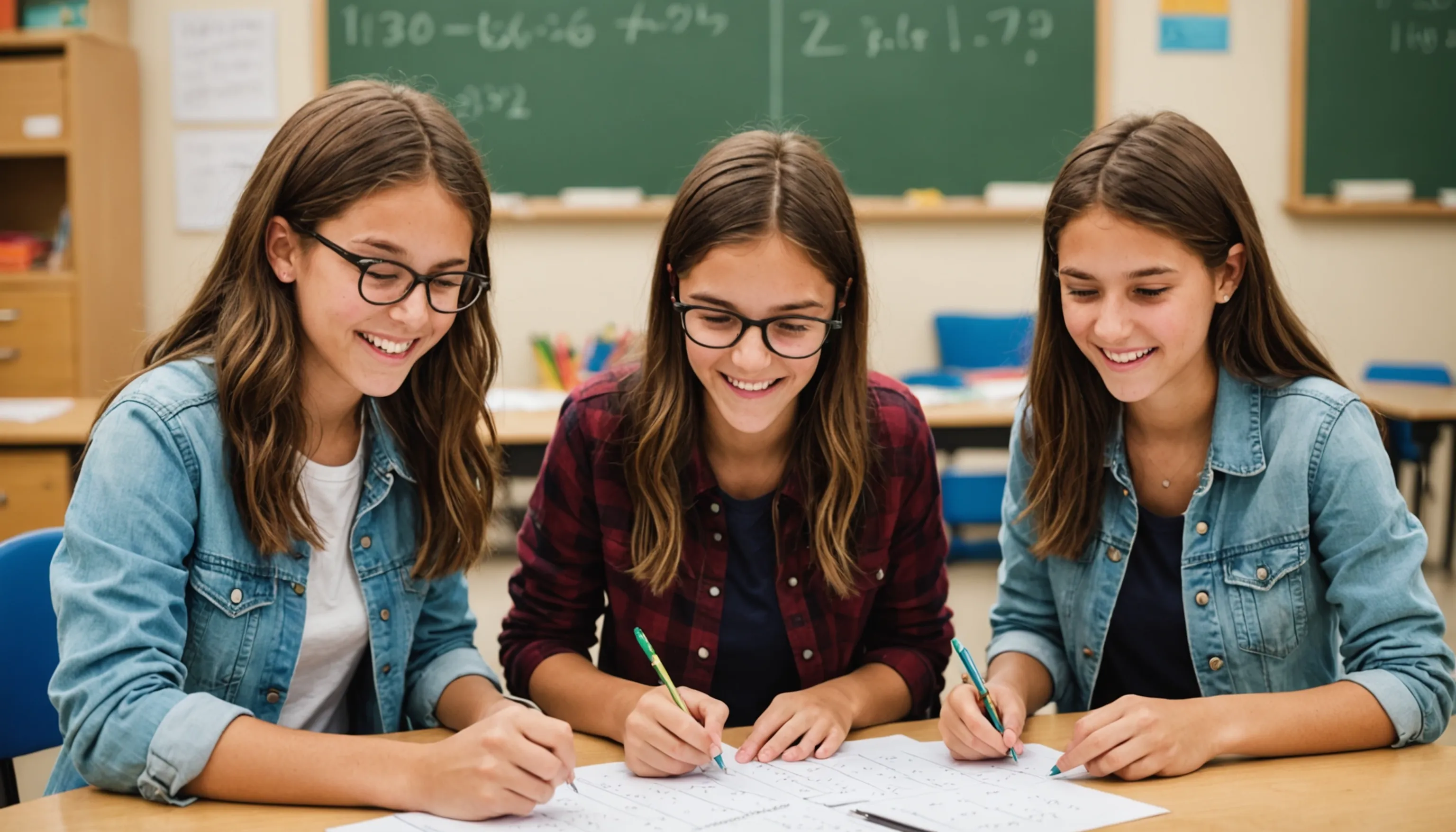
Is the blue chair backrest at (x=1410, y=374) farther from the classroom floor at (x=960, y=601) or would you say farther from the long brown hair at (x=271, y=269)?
the long brown hair at (x=271, y=269)

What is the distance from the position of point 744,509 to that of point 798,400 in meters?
0.15

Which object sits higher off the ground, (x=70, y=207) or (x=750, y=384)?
(x=70, y=207)

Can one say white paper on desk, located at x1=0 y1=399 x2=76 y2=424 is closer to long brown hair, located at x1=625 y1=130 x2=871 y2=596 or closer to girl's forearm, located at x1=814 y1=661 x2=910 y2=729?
long brown hair, located at x1=625 y1=130 x2=871 y2=596

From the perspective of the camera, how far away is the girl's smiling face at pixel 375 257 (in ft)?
4.33

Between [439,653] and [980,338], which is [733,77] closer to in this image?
[980,338]

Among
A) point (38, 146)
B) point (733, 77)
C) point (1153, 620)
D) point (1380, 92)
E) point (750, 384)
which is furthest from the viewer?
point (1380, 92)

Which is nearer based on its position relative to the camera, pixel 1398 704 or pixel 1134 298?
pixel 1398 704

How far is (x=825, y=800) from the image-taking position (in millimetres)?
1129

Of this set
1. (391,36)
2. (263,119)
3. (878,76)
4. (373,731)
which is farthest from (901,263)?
(373,731)

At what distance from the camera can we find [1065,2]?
512 cm

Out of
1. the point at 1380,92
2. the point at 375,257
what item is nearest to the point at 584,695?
the point at 375,257

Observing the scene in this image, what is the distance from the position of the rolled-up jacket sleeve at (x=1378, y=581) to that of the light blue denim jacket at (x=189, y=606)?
0.94 m

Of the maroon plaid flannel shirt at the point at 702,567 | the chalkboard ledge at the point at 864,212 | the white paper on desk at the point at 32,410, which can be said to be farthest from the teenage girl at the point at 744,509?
the chalkboard ledge at the point at 864,212

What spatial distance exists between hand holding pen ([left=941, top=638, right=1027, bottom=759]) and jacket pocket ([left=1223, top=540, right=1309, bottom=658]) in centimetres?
33
